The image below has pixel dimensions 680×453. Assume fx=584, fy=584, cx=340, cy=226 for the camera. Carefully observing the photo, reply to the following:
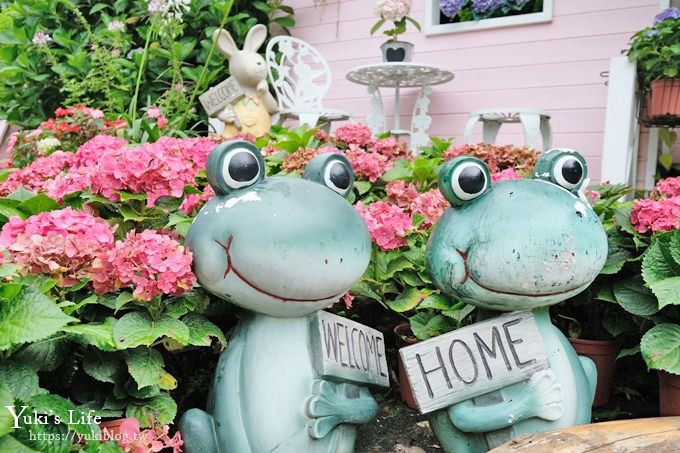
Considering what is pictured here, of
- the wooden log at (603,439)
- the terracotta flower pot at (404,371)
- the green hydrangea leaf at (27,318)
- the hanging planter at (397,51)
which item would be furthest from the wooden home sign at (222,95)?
the wooden log at (603,439)

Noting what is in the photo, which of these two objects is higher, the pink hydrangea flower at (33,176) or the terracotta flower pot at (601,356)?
the pink hydrangea flower at (33,176)

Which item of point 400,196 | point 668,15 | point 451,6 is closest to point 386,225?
point 400,196

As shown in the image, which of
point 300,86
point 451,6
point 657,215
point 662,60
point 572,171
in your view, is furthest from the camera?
point 300,86

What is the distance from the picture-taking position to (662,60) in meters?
3.13

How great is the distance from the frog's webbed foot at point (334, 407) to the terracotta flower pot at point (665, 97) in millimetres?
2692

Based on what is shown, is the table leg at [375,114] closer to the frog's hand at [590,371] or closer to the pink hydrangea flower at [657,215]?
the pink hydrangea flower at [657,215]

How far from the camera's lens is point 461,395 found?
4.40 feet

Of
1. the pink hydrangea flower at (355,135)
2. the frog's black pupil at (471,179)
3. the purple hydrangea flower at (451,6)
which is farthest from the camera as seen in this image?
the purple hydrangea flower at (451,6)

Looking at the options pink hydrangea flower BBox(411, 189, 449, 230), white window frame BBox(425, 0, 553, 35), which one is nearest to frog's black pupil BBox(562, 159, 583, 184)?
pink hydrangea flower BBox(411, 189, 449, 230)

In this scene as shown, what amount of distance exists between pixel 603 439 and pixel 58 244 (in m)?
1.24

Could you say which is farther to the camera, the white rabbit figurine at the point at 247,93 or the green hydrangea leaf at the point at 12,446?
the white rabbit figurine at the point at 247,93

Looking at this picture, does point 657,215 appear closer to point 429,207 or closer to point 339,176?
point 429,207

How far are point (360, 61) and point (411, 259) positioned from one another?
137 inches

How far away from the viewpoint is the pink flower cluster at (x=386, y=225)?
6.07ft
